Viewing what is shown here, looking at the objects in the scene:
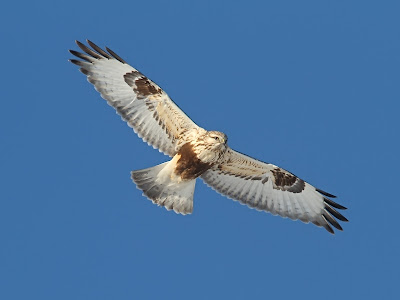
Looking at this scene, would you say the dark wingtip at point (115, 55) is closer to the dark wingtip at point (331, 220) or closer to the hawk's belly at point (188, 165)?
the hawk's belly at point (188, 165)

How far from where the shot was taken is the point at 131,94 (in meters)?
13.4

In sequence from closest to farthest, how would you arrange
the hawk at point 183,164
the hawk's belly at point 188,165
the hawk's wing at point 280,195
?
the hawk's belly at point 188,165, the hawk at point 183,164, the hawk's wing at point 280,195

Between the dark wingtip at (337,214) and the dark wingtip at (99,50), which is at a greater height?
the dark wingtip at (337,214)

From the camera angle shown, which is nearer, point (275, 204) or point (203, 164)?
point (203, 164)

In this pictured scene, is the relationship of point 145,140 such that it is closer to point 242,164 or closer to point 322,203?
point 242,164

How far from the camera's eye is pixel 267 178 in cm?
1376

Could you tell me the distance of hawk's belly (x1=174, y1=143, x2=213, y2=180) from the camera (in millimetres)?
12891

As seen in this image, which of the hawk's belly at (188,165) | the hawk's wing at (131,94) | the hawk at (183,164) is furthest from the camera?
the hawk's wing at (131,94)

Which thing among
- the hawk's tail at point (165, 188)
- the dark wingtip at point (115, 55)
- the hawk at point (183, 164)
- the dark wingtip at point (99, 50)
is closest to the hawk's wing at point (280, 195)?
the hawk at point (183, 164)

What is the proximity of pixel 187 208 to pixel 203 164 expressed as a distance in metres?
0.88

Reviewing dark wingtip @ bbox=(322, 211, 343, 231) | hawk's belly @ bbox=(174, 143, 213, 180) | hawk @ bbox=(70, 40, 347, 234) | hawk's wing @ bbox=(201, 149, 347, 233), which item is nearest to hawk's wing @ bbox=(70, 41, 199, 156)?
hawk @ bbox=(70, 40, 347, 234)

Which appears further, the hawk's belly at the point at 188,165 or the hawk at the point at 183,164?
the hawk at the point at 183,164

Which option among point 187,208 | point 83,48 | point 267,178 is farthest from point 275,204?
point 83,48

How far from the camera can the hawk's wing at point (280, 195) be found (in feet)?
45.1
